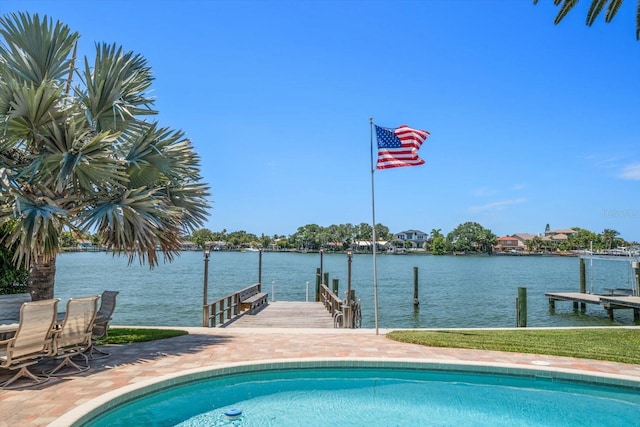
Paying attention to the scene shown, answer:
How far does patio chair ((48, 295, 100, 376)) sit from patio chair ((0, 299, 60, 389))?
0.28 meters

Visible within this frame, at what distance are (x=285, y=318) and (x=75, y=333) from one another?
10.3 meters

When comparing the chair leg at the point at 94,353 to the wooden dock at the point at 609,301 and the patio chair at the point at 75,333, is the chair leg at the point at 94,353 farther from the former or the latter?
the wooden dock at the point at 609,301

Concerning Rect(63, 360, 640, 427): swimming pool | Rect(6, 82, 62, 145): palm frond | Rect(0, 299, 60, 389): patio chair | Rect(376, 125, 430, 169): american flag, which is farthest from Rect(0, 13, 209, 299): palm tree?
Rect(376, 125, 430, 169): american flag

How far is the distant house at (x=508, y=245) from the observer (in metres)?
161

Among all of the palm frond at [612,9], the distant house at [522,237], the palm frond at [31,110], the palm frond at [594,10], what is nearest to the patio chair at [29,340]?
the palm frond at [31,110]

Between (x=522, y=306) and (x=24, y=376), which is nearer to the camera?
(x=24, y=376)

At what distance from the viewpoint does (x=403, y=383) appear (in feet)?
25.8

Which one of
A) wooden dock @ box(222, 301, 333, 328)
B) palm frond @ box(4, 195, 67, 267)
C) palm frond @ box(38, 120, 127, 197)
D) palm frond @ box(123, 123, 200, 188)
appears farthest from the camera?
wooden dock @ box(222, 301, 333, 328)

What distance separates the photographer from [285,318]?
17.3 meters

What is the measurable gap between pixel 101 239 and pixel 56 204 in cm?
166

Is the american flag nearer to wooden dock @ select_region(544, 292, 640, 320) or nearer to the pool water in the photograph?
the pool water

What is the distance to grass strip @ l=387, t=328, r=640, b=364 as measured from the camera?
361 inches

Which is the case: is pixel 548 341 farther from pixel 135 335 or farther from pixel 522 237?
pixel 522 237

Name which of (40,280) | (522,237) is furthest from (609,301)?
(522,237)
